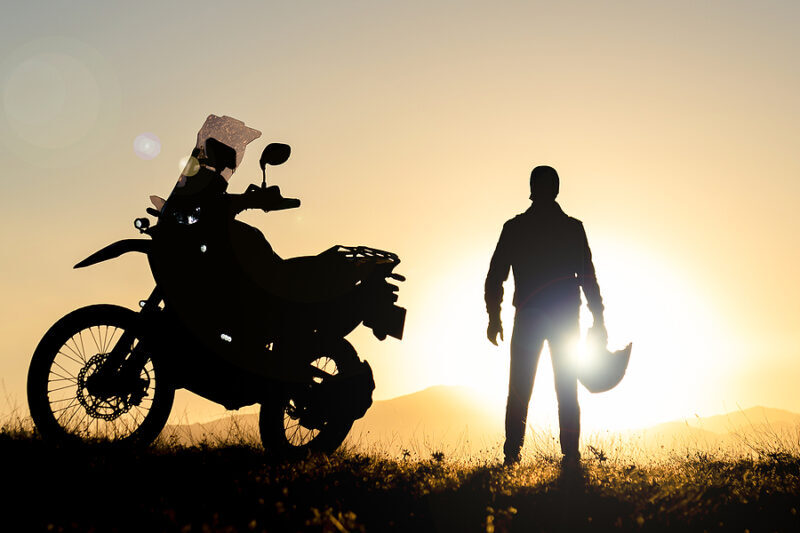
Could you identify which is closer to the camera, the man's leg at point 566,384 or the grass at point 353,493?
the grass at point 353,493

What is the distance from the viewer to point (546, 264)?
6.77 metres

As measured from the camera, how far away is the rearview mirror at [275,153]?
209 inches

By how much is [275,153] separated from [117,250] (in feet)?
5.02

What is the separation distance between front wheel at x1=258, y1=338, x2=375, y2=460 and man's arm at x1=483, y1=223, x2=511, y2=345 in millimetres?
1388

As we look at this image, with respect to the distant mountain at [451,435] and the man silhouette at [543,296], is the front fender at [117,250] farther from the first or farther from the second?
the man silhouette at [543,296]

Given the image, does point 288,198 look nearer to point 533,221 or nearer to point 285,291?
point 285,291

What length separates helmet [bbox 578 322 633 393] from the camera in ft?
21.3

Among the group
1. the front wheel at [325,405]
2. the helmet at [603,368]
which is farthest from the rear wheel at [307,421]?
the helmet at [603,368]

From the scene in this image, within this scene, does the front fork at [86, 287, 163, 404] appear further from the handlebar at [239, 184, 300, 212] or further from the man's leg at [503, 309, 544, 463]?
the man's leg at [503, 309, 544, 463]

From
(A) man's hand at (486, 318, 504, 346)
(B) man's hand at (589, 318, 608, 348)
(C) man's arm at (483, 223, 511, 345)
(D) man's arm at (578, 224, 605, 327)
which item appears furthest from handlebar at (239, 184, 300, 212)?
(B) man's hand at (589, 318, 608, 348)

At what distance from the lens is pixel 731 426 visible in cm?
905

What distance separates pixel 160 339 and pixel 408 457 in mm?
2785

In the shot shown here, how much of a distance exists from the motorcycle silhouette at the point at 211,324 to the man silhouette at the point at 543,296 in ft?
5.81

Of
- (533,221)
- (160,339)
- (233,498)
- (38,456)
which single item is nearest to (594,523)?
(233,498)
